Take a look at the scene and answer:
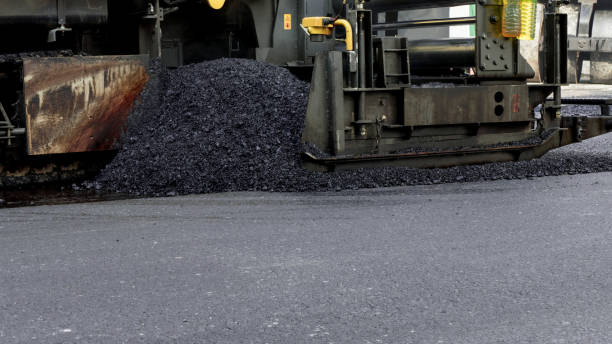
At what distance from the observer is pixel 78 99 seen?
23.9 feet

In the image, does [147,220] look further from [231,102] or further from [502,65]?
[502,65]

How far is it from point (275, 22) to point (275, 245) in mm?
4272

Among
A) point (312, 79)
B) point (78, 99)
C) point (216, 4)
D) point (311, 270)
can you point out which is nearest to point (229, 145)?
point (312, 79)

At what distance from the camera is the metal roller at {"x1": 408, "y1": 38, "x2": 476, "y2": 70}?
31.6ft

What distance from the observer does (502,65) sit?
27.9ft

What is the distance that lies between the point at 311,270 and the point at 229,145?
3.04 metres

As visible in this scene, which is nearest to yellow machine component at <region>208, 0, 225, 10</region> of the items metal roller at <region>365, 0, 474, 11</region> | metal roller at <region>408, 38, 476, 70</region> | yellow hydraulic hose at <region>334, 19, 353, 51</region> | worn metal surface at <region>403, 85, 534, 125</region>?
yellow hydraulic hose at <region>334, 19, 353, 51</region>

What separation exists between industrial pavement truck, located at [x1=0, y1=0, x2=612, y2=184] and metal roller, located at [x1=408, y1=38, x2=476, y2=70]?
10 cm

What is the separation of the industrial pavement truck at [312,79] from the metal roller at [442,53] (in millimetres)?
101

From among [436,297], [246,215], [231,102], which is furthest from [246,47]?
[436,297]

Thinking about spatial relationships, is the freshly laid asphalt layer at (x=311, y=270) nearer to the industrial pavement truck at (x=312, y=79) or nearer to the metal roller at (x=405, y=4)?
the industrial pavement truck at (x=312, y=79)

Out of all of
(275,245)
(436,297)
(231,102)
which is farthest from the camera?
(231,102)

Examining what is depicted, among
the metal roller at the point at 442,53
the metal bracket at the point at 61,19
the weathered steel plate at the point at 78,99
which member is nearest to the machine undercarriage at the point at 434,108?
the metal roller at the point at 442,53

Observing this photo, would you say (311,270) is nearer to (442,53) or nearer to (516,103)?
(516,103)
